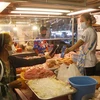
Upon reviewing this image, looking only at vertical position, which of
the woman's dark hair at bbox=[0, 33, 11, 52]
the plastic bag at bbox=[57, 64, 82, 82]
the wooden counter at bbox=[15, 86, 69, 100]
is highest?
the woman's dark hair at bbox=[0, 33, 11, 52]

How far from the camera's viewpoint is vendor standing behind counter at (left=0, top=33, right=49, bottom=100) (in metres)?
1.37

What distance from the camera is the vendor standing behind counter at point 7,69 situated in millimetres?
1371

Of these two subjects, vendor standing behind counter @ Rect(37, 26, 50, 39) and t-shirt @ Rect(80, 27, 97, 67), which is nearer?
t-shirt @ Rect(80, 27, 97, 67)

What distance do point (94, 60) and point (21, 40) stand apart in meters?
1.82

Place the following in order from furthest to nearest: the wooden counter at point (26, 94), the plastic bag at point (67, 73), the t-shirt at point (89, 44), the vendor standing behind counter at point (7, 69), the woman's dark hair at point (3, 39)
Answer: the t-shirt at point (89, 44) → the woman's dark hair at point (3, 39) → the plastic bag at point (67, 73) → the vendor standing behind counter at point (7, 69) → the wooden counter at point (26, 94)

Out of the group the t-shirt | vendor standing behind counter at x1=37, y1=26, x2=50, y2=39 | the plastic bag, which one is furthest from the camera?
vendor standing behind counter at x1=37, y1=26, x2=50, y2=39

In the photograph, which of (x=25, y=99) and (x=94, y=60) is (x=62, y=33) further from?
(x=25, y=99)

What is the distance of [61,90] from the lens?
114 cm

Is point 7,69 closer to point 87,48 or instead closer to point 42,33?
point 87,48

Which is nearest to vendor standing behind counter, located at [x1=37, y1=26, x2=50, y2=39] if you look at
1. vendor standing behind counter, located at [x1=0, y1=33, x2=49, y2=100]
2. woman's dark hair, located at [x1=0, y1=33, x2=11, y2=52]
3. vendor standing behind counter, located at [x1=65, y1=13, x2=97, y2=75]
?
vendor standing behind counter, located at [x1=65, y1=13, x2=97, y2=75]

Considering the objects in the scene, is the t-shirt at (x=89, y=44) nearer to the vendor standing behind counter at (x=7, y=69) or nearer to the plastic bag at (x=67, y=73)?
the plastic bag at (x=67, y=73)

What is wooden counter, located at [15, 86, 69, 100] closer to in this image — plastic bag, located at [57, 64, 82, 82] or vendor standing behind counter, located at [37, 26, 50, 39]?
plastic bag, located at [57, 64, 82, 82]

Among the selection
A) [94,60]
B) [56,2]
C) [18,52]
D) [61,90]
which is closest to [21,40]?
[18,52]

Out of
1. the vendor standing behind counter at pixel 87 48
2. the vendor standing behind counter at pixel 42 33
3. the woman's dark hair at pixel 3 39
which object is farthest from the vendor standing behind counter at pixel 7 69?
the vendor standing behind counter at pixel 42 33
